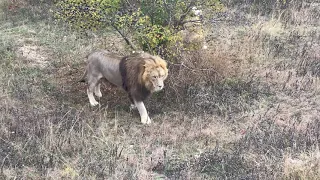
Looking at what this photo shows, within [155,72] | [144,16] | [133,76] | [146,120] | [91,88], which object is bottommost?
[146,120]

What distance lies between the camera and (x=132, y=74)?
22.4 feet

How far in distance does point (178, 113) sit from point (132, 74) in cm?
95

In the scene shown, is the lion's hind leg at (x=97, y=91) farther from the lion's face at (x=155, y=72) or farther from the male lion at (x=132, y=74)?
the lion's face at (x=155, y=72)

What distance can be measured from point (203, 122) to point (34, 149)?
95.6 inches

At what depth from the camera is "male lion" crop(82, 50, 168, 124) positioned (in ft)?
21.7

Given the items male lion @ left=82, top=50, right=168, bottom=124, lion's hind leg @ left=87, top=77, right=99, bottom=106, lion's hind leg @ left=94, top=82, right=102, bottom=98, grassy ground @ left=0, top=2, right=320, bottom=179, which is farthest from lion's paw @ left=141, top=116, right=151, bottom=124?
lion's hind leg @ left=94, top=82, right=102, bottom=98

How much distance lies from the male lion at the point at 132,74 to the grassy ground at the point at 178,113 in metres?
0.31

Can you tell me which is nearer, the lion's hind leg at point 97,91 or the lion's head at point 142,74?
the lion's head at point 142,74

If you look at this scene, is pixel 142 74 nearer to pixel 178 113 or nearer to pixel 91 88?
pixel 178 113

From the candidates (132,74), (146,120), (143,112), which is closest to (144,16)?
(132,74)

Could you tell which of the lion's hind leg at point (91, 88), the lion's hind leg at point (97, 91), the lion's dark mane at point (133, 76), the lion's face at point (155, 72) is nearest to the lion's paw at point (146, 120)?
the lion's dark mane at point (133, 76)

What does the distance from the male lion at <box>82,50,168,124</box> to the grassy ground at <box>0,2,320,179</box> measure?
306 millimetres

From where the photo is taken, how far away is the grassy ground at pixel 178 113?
545 cm

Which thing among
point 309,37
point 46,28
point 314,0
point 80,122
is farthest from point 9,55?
point 314,0
